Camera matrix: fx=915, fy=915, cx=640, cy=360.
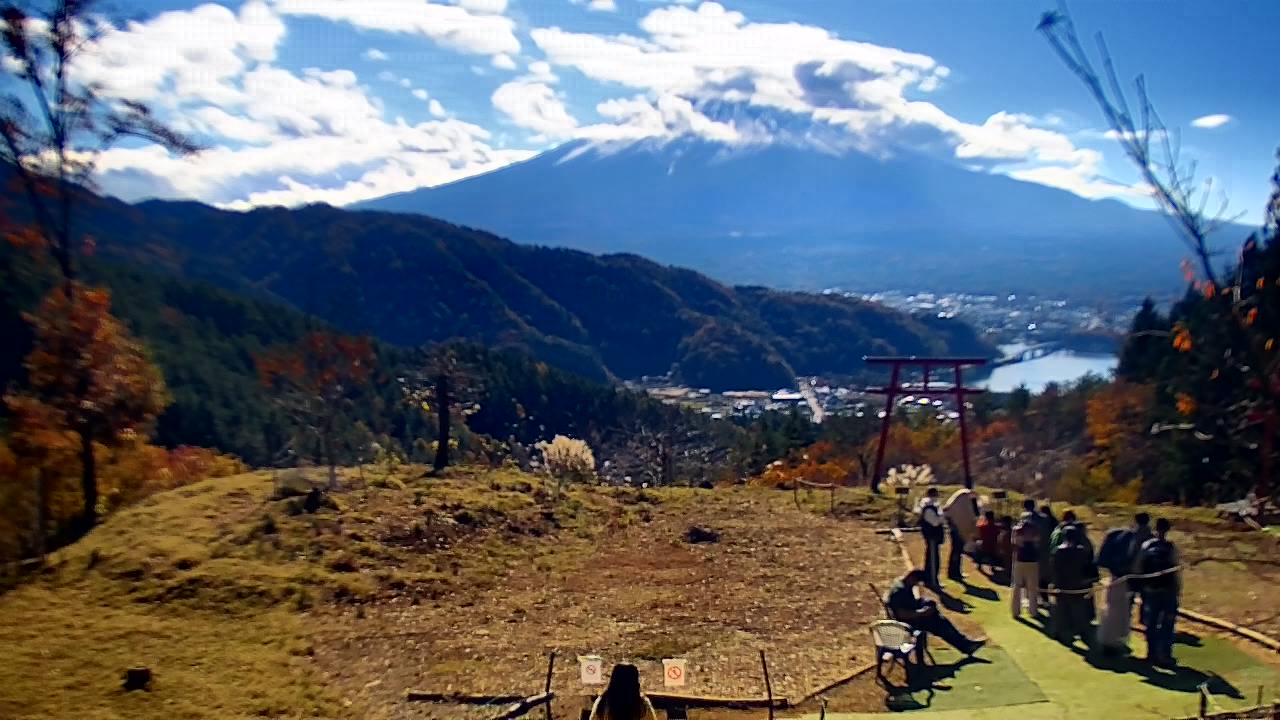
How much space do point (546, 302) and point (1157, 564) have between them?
97115 millimetres

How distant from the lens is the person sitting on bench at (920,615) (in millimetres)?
7914

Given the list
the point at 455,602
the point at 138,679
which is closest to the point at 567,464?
the point at 455,602

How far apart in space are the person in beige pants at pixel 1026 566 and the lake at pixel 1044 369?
238 feet

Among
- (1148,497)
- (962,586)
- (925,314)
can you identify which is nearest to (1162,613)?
(962,586)

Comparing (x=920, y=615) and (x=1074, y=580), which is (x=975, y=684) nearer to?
(x=920, y=615)

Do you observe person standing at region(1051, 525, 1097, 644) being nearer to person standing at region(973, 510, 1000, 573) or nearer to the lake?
person standing at region(973, 510, 1000, 573)

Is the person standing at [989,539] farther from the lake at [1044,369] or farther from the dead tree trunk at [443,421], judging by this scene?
the lake at [1044,369]

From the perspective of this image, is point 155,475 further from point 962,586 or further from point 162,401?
point 962,586

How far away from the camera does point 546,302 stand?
103125 mm

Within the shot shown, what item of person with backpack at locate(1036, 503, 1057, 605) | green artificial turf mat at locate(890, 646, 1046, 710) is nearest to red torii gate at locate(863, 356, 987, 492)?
person with backpack at locate(1036, 503, 1057, 605)

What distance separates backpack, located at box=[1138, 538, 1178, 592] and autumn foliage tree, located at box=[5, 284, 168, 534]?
11.3 metres

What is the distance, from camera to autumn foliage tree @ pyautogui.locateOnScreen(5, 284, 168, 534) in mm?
10883

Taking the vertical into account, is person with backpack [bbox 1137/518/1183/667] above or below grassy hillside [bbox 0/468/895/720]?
above

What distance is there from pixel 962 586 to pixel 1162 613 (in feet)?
9.00
